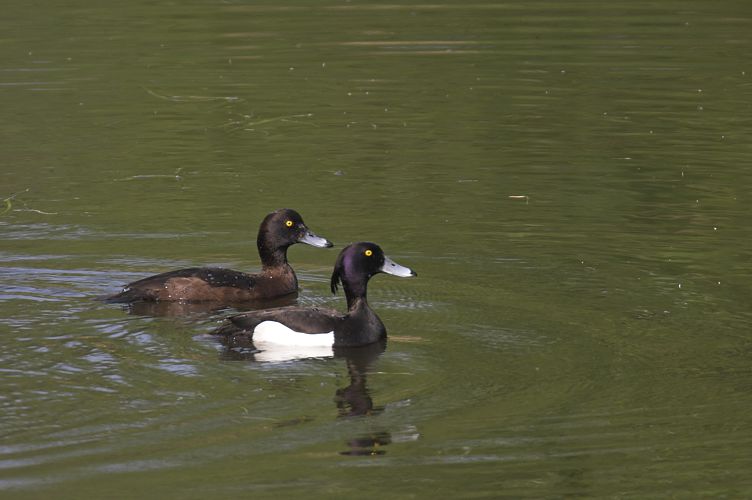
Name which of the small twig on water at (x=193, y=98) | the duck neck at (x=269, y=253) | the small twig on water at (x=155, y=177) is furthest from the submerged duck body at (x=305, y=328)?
the small twig on water at (x=193, y=98)

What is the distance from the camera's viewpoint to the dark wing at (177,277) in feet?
37.6

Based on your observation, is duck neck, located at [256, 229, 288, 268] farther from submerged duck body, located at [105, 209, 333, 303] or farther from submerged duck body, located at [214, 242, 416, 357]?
submerged duck body, located at [214, 242, 416, 357]

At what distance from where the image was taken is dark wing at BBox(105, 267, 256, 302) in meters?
11.4

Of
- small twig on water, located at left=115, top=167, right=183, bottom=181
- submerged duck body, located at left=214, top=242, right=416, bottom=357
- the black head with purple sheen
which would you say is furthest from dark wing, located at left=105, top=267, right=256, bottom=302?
small twig on water, located at left=115, top=167, right=183, bottom=181

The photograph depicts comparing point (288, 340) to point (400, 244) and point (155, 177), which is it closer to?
point (400, 244)

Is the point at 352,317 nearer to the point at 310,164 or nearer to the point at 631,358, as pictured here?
the point at 631,358

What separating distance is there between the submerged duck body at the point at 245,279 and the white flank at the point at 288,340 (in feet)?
4.59

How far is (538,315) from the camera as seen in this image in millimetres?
10688

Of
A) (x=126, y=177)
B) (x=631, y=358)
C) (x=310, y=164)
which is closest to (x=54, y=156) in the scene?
(x=126, y=177)

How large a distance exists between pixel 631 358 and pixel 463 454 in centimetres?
215

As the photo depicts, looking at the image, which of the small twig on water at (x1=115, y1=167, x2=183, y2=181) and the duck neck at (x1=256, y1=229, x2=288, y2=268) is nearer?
the duck neck at (x1=256, y1=229, x2=288, y2=268)

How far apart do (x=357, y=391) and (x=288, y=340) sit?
1318 mm

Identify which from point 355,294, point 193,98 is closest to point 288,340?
point 355,294

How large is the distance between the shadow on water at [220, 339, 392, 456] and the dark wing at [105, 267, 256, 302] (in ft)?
4.98
